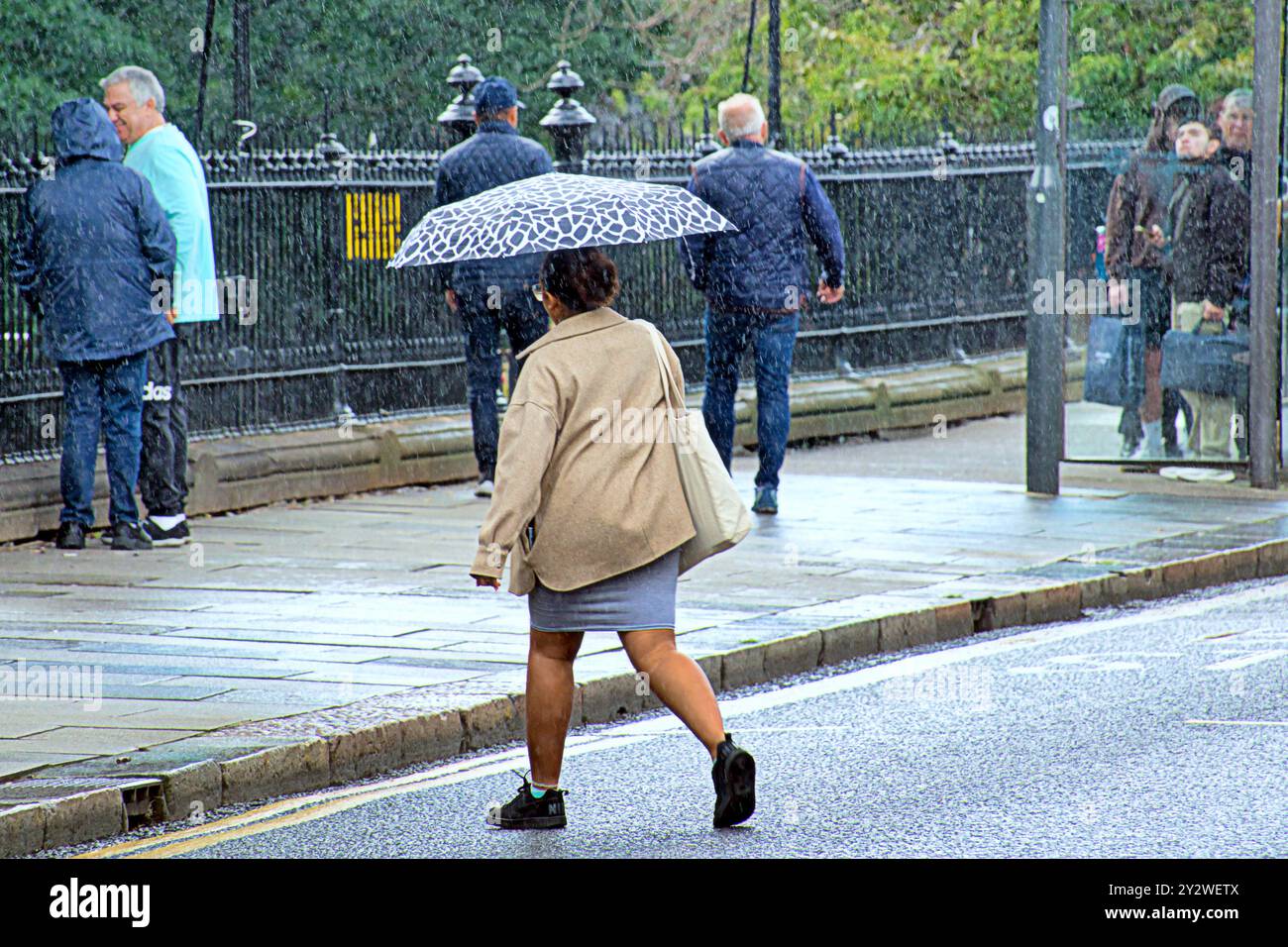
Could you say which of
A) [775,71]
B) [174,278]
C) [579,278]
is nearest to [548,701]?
[579,278]

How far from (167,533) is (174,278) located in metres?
1.18

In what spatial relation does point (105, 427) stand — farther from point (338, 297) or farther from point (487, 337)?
point (338, 297)

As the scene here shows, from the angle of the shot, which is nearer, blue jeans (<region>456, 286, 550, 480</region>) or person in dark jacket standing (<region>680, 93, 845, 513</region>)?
person in dark jacket standing (<region>680, 93, 845, 513</region>)

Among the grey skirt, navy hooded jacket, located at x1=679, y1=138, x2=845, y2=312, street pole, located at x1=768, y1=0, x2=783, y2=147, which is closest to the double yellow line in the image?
the grey skirt

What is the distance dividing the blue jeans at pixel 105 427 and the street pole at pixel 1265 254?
6.10 metres

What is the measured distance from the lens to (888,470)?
13914 mm

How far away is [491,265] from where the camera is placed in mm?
11750

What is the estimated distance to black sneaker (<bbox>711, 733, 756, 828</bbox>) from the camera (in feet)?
19.5

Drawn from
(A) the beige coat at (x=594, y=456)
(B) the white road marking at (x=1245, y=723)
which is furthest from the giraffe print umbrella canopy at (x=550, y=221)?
(B) the white road marking at (x=1245, y=723)

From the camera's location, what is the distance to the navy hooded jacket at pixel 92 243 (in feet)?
33.9

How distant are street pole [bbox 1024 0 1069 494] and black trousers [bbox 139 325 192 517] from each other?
4.57 m

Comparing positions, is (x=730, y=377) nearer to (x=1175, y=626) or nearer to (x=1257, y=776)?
(x=1175, y=626)

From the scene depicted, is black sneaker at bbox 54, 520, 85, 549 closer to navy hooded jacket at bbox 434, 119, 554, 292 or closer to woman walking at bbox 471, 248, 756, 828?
navy hooded jacket at bbox 434, 119, 554, 292

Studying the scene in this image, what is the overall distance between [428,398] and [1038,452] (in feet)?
11.7
